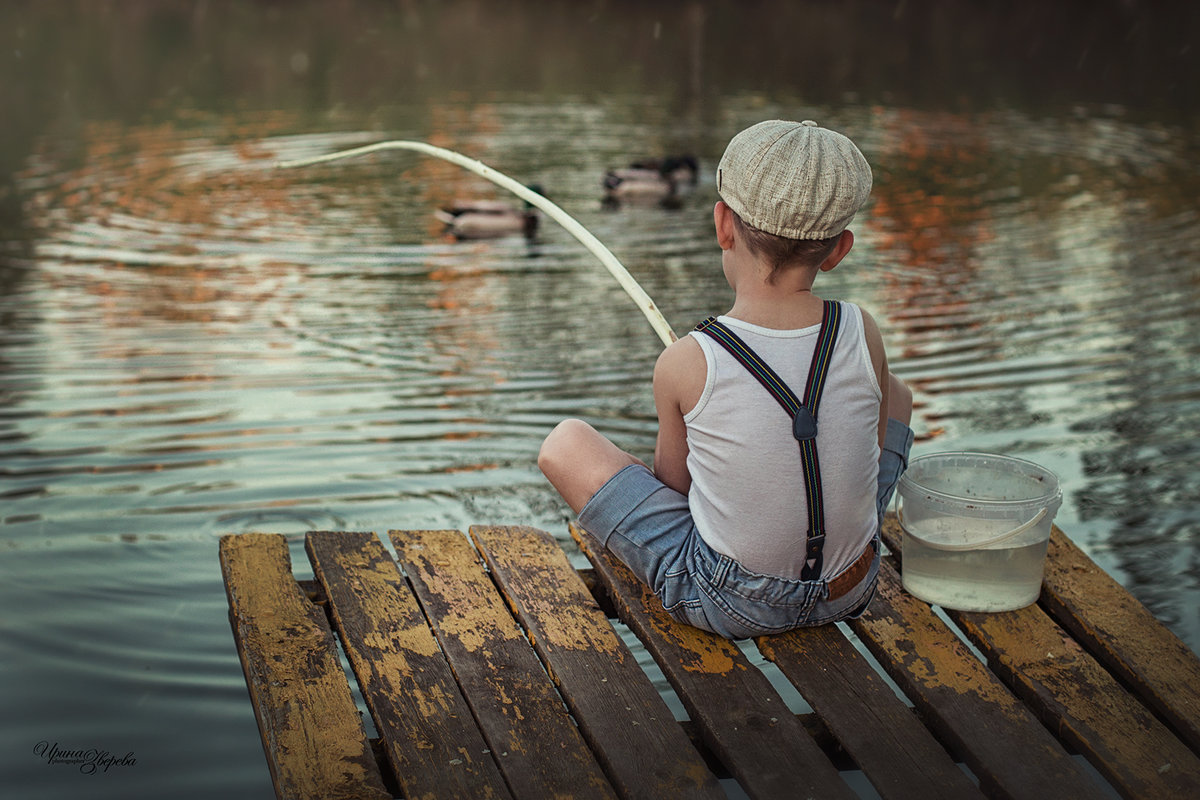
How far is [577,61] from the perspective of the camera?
17172 millimetres

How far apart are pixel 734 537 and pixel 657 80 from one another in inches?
545

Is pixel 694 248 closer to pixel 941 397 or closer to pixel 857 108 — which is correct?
pixel 941 397

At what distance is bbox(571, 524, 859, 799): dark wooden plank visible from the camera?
2.25m

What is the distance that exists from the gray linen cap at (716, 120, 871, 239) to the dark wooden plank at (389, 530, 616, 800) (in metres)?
1.02

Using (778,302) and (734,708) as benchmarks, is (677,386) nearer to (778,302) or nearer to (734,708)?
(778,302)

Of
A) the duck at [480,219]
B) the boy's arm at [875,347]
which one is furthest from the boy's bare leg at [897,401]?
the duck at [480,219]

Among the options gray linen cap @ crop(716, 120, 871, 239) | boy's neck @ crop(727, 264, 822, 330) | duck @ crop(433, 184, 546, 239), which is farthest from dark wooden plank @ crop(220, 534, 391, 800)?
duck @ crop(433, 184, 546, 239)

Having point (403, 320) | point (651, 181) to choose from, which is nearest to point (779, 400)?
point (403, 320)

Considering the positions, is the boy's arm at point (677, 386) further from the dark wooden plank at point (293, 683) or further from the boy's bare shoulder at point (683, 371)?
the dark wooden plank at point (293, 683)

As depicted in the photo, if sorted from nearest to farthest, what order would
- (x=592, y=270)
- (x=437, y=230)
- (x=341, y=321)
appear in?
(x=341, y=321) → (x=592, y=270) → (x=437, y=230)

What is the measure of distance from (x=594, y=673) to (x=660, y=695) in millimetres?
143

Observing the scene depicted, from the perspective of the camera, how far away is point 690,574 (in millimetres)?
2670

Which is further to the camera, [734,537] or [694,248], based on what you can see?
[694,248]

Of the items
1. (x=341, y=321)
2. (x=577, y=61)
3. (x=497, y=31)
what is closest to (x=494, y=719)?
(x=341, y=321)
